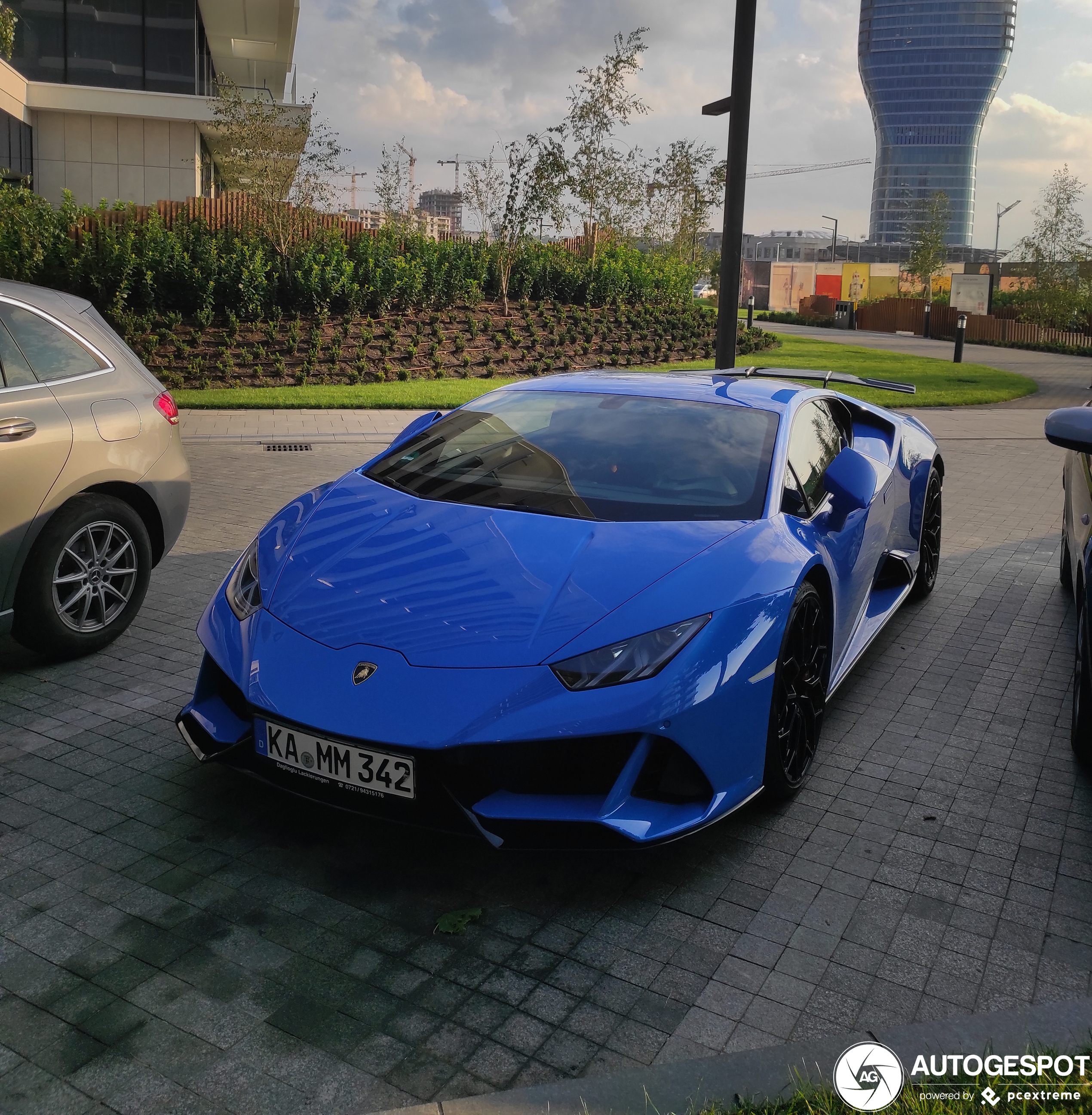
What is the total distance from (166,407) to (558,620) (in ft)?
10.6

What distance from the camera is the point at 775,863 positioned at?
11.3 feet

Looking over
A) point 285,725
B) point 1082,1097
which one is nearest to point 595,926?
point 285,725

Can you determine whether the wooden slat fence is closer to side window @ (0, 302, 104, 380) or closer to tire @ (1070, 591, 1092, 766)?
tire @ (1070, 591, 1092, 766)

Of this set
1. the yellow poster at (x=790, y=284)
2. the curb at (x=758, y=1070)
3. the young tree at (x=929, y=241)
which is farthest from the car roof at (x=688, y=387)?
the yellow poster at (x=790, y=284)

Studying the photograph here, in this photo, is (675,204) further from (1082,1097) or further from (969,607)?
(1082,1097)

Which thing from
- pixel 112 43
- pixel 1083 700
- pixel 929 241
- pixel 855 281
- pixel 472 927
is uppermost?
pixel 112 43

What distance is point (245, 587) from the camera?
3.78 metres

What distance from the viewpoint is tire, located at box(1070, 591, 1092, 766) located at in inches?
160

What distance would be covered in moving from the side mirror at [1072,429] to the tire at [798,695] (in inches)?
A: 42.4

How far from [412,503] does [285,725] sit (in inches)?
46.7

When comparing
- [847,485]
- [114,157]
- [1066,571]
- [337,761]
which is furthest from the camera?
[114,157]

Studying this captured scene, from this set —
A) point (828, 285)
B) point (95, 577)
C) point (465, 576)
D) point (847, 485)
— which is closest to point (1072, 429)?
point (847, 485)

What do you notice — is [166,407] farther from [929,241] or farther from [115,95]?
[929,241]

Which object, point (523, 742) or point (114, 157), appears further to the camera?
point (114, 157)
